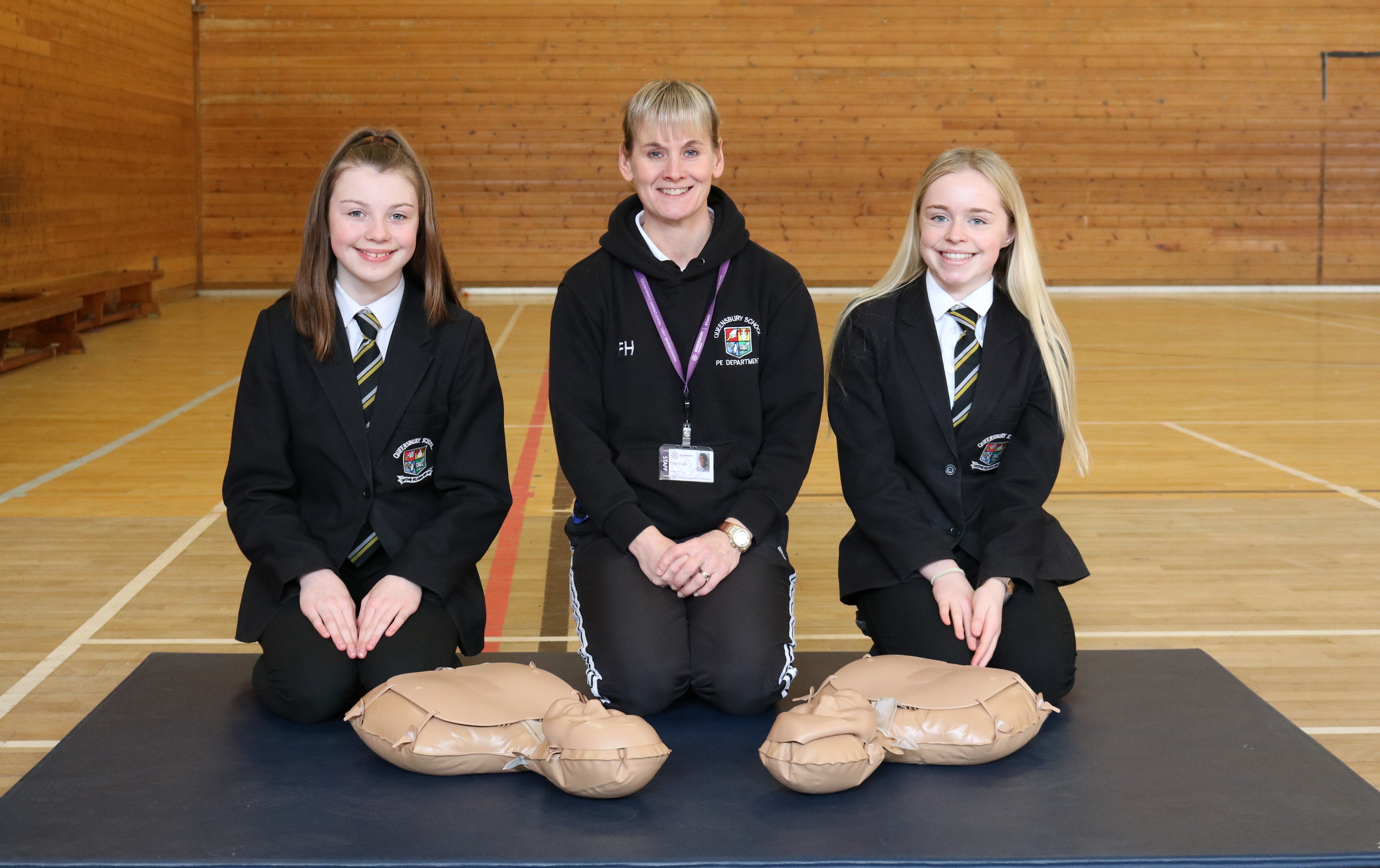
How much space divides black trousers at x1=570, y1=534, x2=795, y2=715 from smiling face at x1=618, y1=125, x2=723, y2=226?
2.24 feet

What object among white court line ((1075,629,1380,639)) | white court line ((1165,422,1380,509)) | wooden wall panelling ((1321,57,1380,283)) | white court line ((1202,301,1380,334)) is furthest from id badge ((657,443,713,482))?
wooden wall panelling ((1321,57,1380,283))

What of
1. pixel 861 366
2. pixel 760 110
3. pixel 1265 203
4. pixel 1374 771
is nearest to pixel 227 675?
pixel 861 366

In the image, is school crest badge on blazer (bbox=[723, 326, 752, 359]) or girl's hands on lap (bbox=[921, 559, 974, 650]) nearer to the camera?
girl's hands on lap (bbox=[921, 559, 974, 650])

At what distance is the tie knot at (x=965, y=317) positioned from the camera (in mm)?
2467

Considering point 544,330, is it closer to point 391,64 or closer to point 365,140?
point 391,64

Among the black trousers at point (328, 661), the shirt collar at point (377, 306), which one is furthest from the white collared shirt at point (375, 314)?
the black trousers at point (328, 661)

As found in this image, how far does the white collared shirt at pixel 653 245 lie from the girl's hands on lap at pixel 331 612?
91 centimetres

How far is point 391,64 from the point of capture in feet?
39.1

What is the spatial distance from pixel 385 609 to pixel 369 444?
326mm

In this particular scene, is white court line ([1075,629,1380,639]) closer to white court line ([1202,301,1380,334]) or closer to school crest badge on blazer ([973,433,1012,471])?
school crest badge on blazer ([973,433,1012,471])

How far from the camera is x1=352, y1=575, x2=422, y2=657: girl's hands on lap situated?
213 centimetres

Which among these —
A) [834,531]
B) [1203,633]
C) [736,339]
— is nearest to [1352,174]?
[834,531]

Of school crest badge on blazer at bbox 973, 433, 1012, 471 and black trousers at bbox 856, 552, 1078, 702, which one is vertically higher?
school crest badge on blazer at bbox 973, 433, 1012, 471

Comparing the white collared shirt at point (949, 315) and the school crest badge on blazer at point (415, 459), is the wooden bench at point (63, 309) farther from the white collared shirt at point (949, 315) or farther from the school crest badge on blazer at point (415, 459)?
the white collared shirt at point (949, 315)
